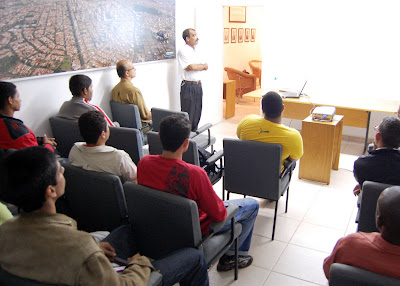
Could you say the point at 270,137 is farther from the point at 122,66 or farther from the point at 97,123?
the point at 122,66

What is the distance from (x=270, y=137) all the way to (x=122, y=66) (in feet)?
7.16

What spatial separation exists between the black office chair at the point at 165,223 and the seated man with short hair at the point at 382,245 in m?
0.70

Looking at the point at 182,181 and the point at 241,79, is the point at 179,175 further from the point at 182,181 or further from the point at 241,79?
the point at 241,79

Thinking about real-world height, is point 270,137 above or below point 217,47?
below

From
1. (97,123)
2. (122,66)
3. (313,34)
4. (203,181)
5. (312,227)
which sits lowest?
(312,227)

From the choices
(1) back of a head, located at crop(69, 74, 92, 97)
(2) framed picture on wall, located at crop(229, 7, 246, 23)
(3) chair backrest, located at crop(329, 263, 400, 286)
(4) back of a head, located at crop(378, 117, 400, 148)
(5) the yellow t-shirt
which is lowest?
(3) chair backrest, located at crop(329, 263, 400, 286)

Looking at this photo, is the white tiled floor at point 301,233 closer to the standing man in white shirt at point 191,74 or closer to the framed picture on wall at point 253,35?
the standing man in white shirt at point 191,74

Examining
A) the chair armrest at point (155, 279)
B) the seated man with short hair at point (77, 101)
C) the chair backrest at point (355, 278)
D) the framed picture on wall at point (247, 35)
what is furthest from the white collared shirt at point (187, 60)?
the framed picture on wall at point (247, 35)

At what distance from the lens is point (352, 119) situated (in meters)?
5.09

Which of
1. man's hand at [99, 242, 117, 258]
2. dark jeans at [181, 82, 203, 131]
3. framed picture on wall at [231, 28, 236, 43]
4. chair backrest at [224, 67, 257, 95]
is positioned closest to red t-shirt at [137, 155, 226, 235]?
man's hand at [99, 242, 117, 258]

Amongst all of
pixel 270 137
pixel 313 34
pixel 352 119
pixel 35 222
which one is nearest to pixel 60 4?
pixel 270 137

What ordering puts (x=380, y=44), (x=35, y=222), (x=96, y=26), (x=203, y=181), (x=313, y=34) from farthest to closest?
(x=313, y=34) → (x=380, y=44) → (x=96, y=26) → (x=203, y=181) → (x=35, y=222)

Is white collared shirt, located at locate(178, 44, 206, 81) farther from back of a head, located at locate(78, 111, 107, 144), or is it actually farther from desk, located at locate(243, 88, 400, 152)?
back of a head, located at locate(78, 111, 107, 144)

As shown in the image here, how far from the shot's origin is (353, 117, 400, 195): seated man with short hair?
2105 mm
